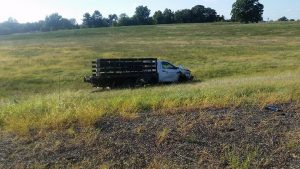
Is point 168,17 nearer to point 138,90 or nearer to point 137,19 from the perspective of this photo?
point 137,19

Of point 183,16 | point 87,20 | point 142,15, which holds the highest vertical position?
point 142,15

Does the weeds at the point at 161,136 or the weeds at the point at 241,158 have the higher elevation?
the weeds at the point at 161,136

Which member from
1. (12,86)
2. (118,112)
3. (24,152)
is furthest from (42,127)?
(12,86)

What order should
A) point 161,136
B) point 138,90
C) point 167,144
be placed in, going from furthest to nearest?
point 138,90 < point 161,136 < point 167,144

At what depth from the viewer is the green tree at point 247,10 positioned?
124 meters

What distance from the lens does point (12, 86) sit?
1288 inches

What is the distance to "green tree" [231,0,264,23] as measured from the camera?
123625 mm

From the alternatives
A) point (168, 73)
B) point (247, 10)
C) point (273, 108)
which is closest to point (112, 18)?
point (247, 10)

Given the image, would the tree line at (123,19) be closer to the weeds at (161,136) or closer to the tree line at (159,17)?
the tree line at (159,17)

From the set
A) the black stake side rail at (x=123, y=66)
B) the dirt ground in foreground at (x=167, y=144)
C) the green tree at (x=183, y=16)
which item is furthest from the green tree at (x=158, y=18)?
the dirt ground in foreground at (x=167, y=144)

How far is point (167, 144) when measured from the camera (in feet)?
23.9

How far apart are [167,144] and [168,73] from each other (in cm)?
2130

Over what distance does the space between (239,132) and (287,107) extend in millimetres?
2366

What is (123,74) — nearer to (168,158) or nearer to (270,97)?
(270,97)
